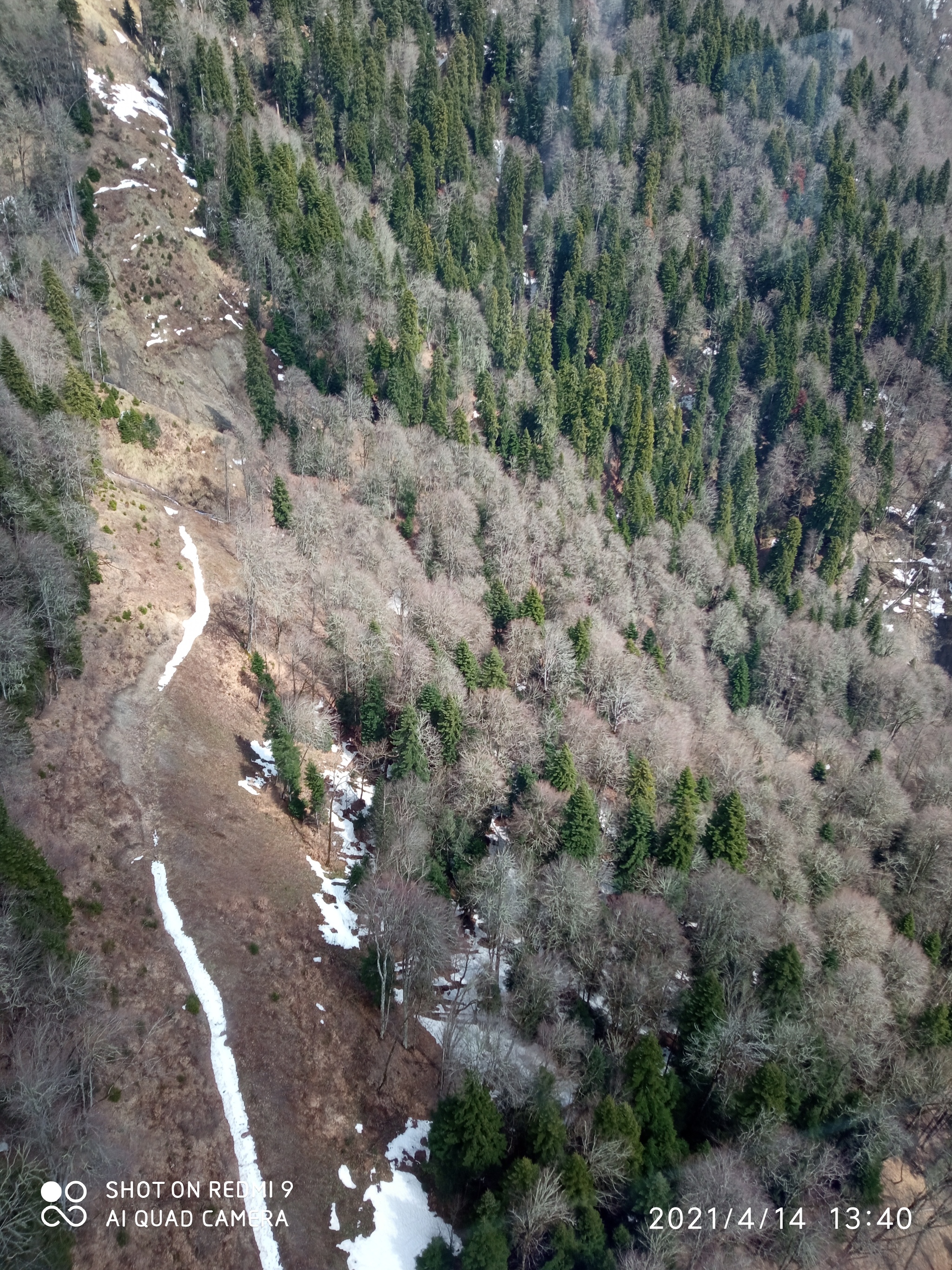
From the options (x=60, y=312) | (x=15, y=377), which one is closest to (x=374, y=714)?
(x=15, y=377)

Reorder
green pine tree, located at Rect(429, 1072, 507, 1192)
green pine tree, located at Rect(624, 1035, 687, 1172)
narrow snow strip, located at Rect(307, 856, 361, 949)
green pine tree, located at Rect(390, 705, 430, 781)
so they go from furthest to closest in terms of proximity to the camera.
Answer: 1. green pine tree, located at Rect(390, 705, 430, 781)
2. narrow snow strip, located at Rect(307, 856, 361, 949)
3. green pine tree, located at Rect(624, 1035, 687, 1172)
4. green pine tree, located at Rect(429, 1072, 507, 1192)

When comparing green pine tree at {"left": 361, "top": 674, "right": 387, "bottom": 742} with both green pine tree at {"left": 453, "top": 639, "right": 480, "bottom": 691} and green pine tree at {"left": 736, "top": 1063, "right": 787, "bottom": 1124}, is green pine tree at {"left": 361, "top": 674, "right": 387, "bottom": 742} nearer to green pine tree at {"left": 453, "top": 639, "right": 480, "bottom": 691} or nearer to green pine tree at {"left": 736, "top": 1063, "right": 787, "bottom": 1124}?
green pine tree at {"left": 453, "top": 639, "right": 480, "bottom": 691}

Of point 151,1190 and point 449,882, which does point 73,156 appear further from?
point 151,1190

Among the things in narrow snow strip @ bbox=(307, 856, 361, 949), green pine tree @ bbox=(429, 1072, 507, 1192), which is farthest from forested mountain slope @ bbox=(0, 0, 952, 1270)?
narrow snow strip @ bbox=(307, 856, 361, 949)

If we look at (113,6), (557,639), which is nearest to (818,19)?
(113,6)

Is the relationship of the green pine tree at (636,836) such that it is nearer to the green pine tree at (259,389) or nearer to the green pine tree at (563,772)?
the green pine tree at (563,772)
